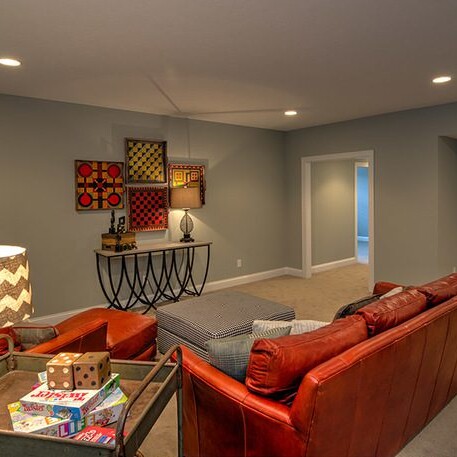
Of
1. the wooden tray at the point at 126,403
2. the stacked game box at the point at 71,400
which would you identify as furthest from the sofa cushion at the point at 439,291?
the stacked game box at the point at 71,400

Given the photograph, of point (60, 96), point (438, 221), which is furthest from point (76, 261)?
point (438, 221)

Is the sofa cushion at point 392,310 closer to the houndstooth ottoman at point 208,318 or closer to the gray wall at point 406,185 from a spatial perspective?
the houndstooth ottoman at point 208,318

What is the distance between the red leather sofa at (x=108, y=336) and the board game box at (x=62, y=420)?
0.65 metres

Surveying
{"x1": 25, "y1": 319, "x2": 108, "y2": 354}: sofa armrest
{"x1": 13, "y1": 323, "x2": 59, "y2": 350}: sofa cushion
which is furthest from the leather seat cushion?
{"x1": 13, "y1": 323, "x2": 59, "y2": 350}: sofa cushion

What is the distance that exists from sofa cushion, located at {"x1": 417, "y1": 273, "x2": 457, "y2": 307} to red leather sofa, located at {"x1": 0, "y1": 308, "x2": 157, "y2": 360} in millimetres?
1831

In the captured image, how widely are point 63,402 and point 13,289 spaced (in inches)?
20.4

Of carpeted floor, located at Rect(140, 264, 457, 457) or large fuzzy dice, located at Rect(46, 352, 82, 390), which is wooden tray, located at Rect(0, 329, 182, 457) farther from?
carpeted floor, located at Rect(140, 264, 457, 457)

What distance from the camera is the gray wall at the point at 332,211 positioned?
22.8 feet

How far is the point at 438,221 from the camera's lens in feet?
16.4

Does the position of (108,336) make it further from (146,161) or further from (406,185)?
(406,185)

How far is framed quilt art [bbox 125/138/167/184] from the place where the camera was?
4895 millimetres

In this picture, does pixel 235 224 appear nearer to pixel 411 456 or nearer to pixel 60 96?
pixel 60 96

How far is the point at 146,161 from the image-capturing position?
504 centimetres

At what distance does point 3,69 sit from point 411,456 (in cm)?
386
